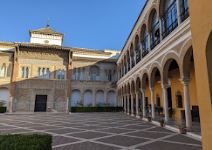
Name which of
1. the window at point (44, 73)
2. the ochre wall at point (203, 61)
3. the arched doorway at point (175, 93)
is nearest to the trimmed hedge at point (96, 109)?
the window at point (44, 73)

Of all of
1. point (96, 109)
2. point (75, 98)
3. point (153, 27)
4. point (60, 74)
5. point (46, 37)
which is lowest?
point (96, 109)

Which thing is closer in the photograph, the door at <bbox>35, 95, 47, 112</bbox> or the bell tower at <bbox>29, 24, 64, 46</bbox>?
the door at <bbox>35, 95, 47, 112</bbox>

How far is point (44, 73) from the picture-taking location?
28969 mm

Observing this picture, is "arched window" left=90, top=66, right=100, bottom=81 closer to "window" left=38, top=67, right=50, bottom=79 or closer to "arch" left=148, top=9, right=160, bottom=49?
"window" left=38, top=67, right=50, bottom=79

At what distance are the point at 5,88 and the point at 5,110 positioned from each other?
3.44 meters

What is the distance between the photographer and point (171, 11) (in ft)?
39.2

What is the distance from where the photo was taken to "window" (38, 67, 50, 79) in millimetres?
28781

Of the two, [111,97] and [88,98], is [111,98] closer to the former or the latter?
[111,97]

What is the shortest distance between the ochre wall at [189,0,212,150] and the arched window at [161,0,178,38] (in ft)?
25.0

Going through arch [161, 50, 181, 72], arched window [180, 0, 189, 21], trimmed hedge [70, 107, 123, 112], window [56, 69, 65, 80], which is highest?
arched window [180, 0, 189, 21]

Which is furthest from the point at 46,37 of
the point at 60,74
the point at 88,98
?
the point at 88,98

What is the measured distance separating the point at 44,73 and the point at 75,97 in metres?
6.32

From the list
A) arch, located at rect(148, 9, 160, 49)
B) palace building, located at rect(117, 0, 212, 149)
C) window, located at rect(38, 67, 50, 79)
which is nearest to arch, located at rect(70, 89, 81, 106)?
window, located at rect(38, 67, 50, 79)

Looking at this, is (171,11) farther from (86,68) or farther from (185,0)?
(86,68)
